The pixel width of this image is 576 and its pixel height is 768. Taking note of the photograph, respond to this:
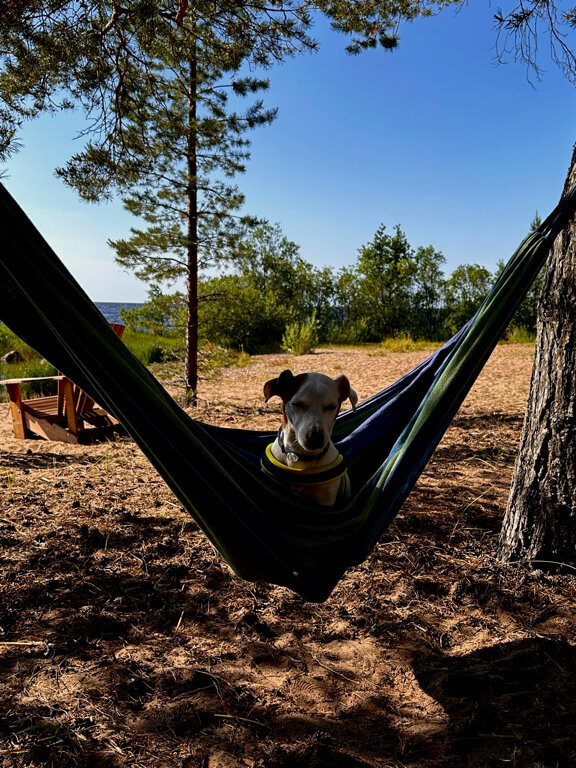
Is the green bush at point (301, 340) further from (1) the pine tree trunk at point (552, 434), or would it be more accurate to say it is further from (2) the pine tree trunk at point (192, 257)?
(1) the pine tree trunk at point (552, 434)

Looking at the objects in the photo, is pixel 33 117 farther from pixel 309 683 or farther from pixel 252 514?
pixel 309 683

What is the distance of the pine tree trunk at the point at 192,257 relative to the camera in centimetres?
465

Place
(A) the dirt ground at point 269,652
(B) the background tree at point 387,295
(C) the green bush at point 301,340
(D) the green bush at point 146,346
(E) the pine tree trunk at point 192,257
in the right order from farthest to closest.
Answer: (B) the background tree at point 387,295 → (C) the green bush at point 301,340 → (D) the green bush at point 146,346 → (E) the pine tree trunk at point 192,257 → (A) the dirt ground at point 269,652

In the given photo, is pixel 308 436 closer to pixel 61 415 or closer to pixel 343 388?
pixel 343 388

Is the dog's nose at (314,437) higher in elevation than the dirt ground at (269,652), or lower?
higher

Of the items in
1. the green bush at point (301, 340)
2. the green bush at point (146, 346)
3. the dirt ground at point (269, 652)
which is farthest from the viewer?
the green bush at point (301, 340)

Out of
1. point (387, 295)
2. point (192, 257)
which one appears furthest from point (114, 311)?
point (192, 257)

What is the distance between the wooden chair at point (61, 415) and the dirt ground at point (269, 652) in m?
1.83

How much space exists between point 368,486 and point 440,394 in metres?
0.37

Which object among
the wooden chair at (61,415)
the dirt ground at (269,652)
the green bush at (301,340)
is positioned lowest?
the dirt ground at (269,652)

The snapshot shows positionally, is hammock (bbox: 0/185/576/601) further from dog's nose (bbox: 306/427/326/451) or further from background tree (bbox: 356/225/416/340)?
background tree (bbox: 356/225/416/340)

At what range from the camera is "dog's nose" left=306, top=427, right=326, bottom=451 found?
1368 mm

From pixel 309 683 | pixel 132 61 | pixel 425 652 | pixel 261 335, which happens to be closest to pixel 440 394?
pixel 425 652

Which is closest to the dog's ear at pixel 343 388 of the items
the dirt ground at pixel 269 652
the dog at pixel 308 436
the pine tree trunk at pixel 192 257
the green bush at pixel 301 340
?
the dog at pixel 308 436
